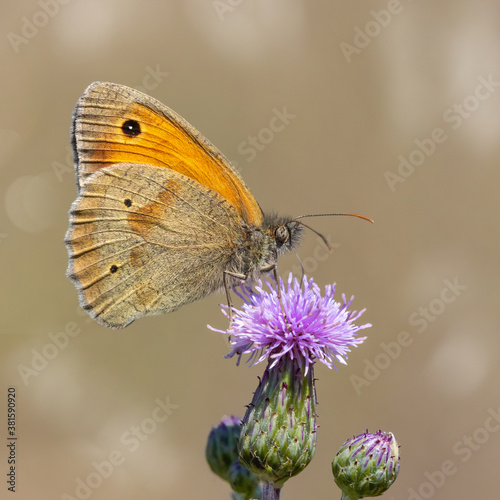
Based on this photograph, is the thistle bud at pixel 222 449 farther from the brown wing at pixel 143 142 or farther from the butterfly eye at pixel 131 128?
the butterfly eye at pixel 131 128

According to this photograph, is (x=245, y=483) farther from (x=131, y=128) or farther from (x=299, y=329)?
(x=131, y=128)

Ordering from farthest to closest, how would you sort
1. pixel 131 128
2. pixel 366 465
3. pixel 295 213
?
pixel 295 213, pixel 131 128, pixel 366 465

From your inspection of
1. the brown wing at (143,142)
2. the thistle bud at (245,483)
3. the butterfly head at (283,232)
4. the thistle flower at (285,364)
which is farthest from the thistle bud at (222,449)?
the brown wing at (143,142)

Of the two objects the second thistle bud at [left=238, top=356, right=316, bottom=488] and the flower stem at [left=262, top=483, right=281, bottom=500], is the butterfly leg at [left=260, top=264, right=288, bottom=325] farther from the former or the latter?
the flower stem at [left=262, top=483, right=281, bottom=500]

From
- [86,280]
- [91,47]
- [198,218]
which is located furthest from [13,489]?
[91,47]

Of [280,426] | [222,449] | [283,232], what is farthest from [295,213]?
[280,426]

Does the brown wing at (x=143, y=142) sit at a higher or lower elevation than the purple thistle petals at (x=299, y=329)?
higher

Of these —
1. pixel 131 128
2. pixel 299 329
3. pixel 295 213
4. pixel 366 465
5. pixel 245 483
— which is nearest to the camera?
pixel 366 465
